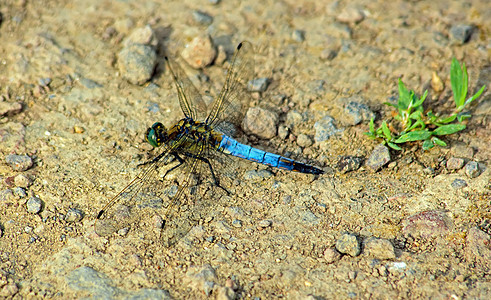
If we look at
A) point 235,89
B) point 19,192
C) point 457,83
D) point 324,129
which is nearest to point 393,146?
A: point 324,129

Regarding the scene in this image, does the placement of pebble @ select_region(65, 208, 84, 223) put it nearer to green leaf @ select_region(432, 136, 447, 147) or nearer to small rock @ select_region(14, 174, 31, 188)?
small rock @ select_region(14, 174, 31, 188)

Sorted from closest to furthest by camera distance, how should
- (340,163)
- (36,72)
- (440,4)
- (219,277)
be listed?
(219,277)
(340,163)
(36,72)
(440,4)

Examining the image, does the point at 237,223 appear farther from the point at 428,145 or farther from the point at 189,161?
the point at 428,145

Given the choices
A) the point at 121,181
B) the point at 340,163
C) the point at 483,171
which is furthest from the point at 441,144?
the point at 121,181

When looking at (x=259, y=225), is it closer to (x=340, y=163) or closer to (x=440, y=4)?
(x=340, y=163)

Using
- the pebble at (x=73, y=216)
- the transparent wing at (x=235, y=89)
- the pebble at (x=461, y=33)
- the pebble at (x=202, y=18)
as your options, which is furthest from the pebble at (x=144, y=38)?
the pebble at (x=461, y=33)

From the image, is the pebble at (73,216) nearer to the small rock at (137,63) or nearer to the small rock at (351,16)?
the small rock at (137,63)

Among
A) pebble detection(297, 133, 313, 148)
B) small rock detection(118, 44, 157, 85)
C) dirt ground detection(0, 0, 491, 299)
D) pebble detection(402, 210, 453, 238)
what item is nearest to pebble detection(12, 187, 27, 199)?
dirt ground detection(0, 0, 491, 299)
